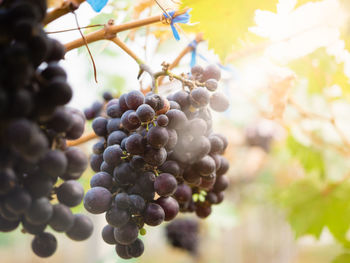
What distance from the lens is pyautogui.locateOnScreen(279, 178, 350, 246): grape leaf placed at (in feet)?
3.51

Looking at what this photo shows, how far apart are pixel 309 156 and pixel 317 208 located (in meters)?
0.20

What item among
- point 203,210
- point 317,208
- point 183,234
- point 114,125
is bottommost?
point 183,234

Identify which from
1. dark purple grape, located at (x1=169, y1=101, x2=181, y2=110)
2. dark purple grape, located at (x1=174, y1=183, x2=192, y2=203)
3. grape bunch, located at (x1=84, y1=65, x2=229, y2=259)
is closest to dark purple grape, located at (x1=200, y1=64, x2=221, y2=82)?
grape bunch, located at (x1=84, y1=65, x2=229, y2=259)

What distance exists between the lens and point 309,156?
127 cm

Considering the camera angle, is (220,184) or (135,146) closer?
(135,146)

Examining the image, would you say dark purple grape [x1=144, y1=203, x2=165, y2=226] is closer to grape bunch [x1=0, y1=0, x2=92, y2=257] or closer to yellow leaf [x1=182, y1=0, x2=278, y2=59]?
grape bunch [x1=0, y1=0, x2=92, y2=257]

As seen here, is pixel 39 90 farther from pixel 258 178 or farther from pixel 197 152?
pixel 258 178

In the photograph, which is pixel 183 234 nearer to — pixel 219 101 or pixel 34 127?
pixel 219 101

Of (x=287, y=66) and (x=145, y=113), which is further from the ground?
(x=145, y=113)

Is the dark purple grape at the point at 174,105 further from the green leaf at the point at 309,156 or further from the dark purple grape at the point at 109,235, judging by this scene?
the green leaf at the point at 309,156

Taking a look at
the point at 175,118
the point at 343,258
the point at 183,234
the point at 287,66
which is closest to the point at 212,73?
the point at 175,118

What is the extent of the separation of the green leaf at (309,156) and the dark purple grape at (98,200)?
920 millimetres

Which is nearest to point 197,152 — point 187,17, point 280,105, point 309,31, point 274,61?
point 187,17

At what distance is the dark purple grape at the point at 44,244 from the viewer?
0.51 metres
